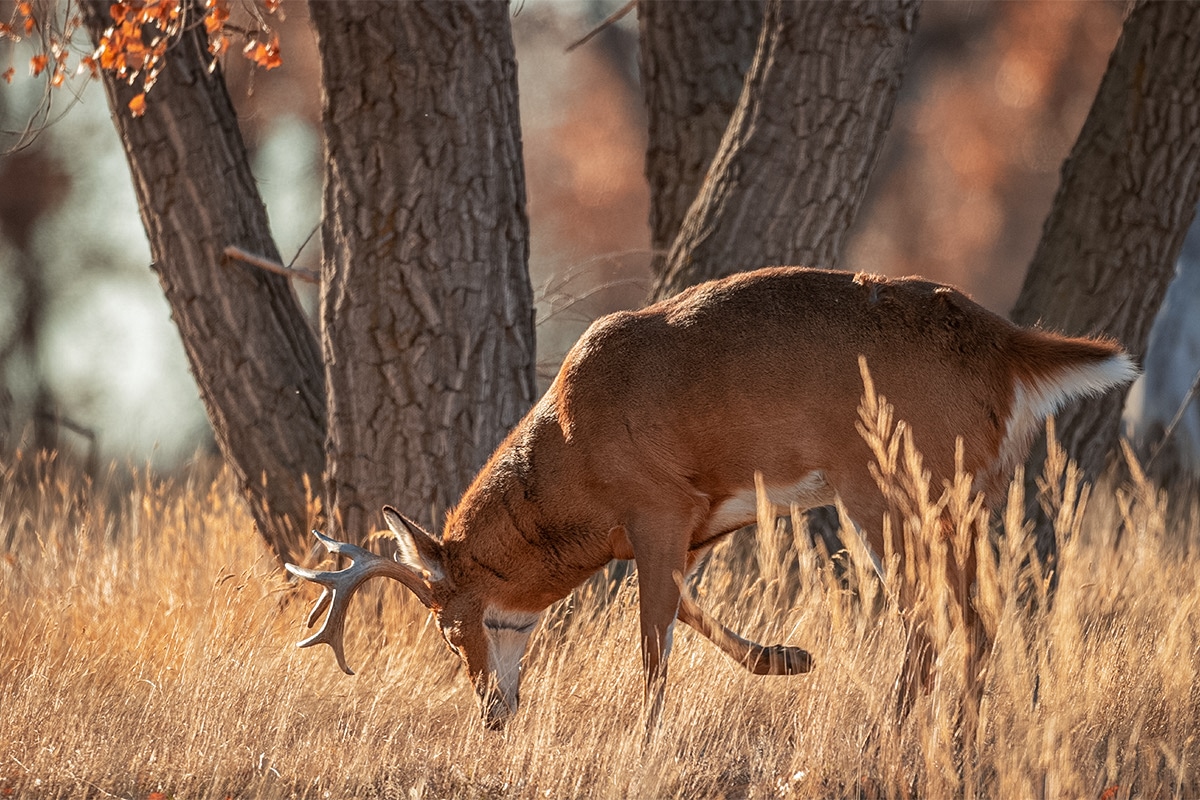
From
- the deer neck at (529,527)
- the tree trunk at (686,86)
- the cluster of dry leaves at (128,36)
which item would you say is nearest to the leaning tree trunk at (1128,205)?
the tree trunk at (686,86)

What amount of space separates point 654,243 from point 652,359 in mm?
3204

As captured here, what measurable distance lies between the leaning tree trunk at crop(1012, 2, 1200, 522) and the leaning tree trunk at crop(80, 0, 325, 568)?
3975 mm

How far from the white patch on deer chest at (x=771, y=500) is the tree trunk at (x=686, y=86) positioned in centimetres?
310

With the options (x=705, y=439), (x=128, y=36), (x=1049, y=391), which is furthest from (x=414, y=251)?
(x=1049, y=391)

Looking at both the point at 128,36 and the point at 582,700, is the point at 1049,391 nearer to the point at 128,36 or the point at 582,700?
the point at 582,700

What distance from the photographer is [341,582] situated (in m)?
Result: 5.21

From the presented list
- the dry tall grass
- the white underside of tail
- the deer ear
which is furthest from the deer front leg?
the white underside of tail

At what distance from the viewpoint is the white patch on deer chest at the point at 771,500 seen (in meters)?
5.11

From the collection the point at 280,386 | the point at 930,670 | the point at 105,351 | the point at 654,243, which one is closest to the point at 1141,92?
the point at 654,243

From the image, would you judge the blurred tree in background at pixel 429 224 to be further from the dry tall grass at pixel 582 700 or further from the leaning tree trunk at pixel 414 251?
the dry tall grass at pixel 582 700

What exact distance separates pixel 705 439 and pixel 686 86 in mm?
3675

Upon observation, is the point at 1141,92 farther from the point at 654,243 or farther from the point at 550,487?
the point at 550,487

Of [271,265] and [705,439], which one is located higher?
[271,265]

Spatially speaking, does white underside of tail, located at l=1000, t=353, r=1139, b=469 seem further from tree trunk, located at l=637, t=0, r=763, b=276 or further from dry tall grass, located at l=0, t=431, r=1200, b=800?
tree trunk, located at l=637, t=0, r=763, b=276
